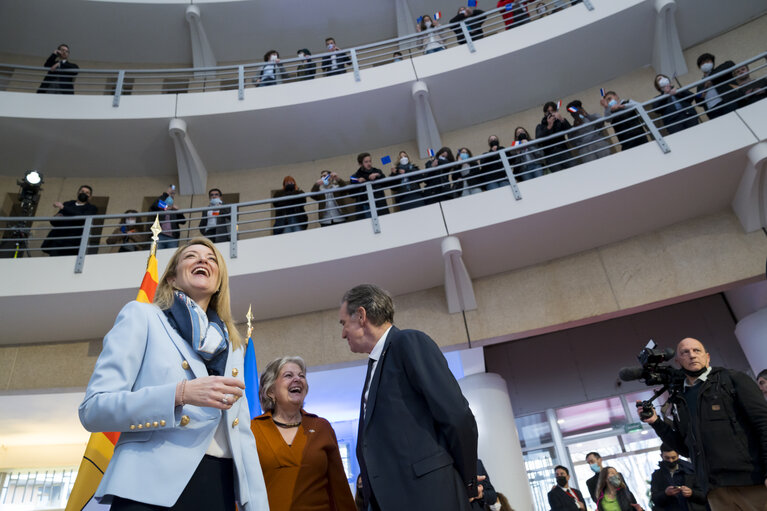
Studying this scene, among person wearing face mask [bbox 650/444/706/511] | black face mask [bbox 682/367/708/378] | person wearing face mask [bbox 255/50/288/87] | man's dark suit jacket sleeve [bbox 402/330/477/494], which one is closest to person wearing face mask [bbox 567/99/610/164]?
person wearing face mask [bbox 650/444/706/511]

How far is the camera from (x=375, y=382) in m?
2.14

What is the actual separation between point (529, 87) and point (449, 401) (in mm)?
8786

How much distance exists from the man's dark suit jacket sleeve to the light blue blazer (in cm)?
66

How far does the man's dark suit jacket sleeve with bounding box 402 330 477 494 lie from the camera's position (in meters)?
1.87

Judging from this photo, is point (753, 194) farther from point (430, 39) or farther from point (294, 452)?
point (294, 452)

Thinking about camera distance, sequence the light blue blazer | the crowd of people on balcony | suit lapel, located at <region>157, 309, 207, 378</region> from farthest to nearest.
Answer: the crowd of people on balcony, suit lapel, located at <region>157, 309, 207, 378</region>, the light blue blazer

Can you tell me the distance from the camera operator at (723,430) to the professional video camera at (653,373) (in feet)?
0.12

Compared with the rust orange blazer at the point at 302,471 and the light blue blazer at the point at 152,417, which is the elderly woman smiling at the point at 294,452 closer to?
the rust orange blazer at the point at 302,471

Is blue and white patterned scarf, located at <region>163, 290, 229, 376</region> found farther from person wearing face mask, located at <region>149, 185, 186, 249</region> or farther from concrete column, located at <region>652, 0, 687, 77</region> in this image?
concrete column, located at <region>652, 0, 687, 77</region>

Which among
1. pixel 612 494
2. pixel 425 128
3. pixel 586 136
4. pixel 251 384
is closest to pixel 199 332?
pixel 251 384

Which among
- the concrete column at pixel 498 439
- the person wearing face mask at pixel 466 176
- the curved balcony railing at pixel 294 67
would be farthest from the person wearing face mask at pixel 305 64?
the concrete column at pixel 498 439

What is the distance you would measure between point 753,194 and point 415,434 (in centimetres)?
633

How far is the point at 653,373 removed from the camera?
325cm

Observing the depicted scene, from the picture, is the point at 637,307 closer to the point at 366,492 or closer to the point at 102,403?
the point at 366,492
